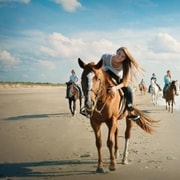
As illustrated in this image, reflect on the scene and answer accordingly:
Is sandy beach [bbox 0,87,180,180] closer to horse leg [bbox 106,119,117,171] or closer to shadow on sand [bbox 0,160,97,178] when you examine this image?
shadow on sand [bbox 0,160,97,178]

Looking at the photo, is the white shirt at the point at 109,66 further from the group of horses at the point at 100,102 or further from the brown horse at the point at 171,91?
the brown horse at the point at 171,91

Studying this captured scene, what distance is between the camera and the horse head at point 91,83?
540 cm

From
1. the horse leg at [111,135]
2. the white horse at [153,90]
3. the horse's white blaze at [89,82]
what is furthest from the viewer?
the white horse at [153,90]

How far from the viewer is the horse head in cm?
540

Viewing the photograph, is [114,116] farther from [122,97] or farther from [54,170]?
[54,170]

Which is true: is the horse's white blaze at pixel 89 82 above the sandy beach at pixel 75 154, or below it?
above

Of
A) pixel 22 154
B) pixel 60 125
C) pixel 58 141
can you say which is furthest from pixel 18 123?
pixel 22 154

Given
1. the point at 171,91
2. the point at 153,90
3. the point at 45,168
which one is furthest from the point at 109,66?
the point at 153,90

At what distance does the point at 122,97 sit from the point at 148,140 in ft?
9.72

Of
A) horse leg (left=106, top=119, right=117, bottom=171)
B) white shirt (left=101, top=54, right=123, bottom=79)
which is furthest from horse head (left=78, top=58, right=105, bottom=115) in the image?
white shirt (left=101, top=54, right=123, bottom=79)

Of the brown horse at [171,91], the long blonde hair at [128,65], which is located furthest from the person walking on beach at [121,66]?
the brown horse at [171,91]

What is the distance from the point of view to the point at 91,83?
5.44 metres

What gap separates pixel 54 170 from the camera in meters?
6.43

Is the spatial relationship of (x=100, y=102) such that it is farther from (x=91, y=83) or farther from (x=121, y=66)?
(x=121, y=66)
